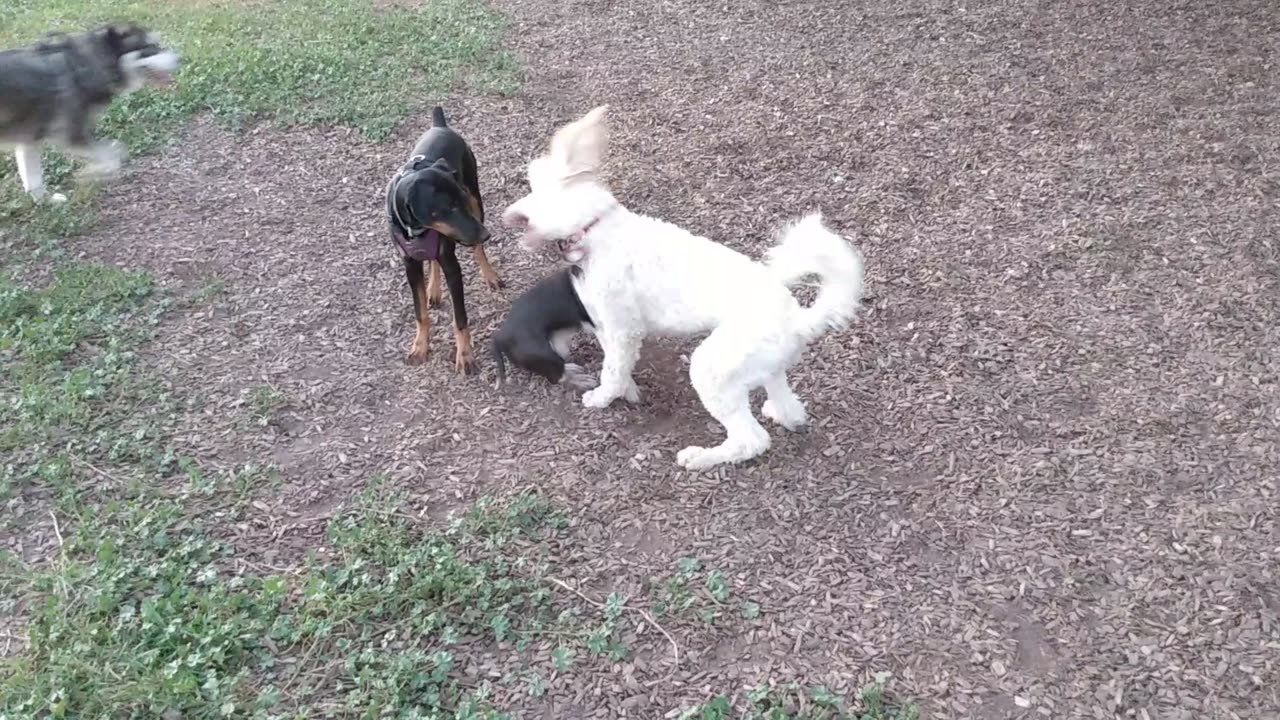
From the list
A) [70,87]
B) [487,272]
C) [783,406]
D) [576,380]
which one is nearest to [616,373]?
[576,380]

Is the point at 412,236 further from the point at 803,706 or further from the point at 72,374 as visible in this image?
the point at 803,706

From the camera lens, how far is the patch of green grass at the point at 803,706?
2646 millimetres

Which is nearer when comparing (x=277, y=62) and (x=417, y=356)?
(x=417, y=356)

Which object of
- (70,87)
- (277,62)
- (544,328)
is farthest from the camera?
(277,62)

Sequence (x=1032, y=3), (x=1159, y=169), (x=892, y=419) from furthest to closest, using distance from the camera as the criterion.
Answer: (x=1032, y=3) → (x=1159, y=169) → (x=892, y=419)

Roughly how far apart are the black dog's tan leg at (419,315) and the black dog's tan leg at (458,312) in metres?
0.12

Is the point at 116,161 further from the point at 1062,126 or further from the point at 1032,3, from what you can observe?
the point at 1032,3

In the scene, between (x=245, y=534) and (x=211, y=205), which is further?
(x=211, y=205)

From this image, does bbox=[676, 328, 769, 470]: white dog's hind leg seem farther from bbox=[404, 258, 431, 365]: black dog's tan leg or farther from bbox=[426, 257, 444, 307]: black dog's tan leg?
bbox=[426, 257, 444, 307]: black dog's tan leg

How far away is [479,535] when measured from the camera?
130 inches

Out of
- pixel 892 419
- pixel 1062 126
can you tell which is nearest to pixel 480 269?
pixel 892 419

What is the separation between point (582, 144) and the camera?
338 cm

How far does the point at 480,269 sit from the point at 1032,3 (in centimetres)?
576

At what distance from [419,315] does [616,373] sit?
1.02m
